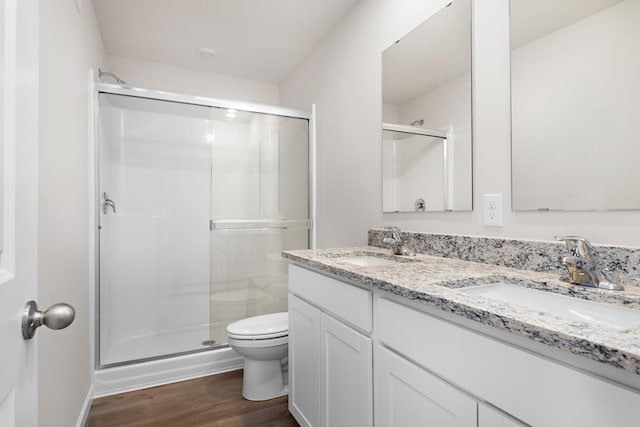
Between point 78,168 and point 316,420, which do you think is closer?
point 316,420

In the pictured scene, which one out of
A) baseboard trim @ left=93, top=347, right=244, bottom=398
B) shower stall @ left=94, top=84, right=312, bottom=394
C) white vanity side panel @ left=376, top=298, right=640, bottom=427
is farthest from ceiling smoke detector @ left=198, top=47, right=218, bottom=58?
white vanity side panel @ left=376, top=298, right=640, bottom=427

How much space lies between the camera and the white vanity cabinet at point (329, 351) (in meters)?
1.11

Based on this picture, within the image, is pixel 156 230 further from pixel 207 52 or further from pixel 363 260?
pixel 363 260

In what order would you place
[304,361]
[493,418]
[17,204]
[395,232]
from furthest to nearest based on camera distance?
[395,232]
[304,361]
[493,418]
[17,204]

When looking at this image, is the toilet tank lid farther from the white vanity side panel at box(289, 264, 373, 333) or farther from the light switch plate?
the light switch plate

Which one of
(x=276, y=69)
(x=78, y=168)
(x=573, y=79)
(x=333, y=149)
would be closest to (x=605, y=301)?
(x=573, y=79)

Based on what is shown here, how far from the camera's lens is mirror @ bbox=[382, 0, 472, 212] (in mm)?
1403

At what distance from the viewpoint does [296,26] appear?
7.66ft

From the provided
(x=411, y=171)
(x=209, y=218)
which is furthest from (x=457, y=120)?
(x=209, y=218)

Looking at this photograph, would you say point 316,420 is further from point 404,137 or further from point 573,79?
point 573,79

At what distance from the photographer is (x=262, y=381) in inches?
78.2

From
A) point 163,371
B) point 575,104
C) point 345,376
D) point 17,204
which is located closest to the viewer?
point 17,204

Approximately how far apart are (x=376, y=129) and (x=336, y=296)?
1.08 m

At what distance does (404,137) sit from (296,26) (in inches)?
49.8
